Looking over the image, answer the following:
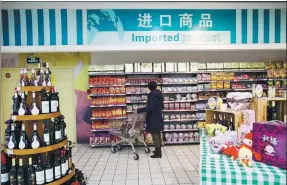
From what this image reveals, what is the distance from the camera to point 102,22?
9.76 ft

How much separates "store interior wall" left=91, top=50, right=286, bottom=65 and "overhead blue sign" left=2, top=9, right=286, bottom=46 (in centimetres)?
465

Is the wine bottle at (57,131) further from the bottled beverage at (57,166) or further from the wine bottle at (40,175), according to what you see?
the wine bottle at (40,175)

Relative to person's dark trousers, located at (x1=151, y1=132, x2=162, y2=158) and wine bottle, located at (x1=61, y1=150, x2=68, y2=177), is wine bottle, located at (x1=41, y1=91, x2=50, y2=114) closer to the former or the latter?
wine bottle, located at (x1=61, y1=150, x2=68, y2=177)

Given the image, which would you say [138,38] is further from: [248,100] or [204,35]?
[248,100]

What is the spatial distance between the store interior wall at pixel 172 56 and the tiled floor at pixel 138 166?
2503 mm

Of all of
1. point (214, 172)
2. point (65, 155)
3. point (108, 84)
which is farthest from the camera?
point (108, 84)

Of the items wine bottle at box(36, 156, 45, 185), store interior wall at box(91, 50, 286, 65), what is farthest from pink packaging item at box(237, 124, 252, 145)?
store interior wall at box(91, 50, 286, 65)

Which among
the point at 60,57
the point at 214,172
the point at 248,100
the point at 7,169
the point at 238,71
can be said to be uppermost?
the point at 60,57

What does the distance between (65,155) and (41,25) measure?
5.73ft

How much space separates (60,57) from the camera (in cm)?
765

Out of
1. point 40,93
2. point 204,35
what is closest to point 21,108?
point 40,93

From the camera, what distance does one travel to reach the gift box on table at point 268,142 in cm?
150

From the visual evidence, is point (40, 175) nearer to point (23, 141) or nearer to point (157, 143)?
point (23, 141)

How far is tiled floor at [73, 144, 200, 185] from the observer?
463 cm
